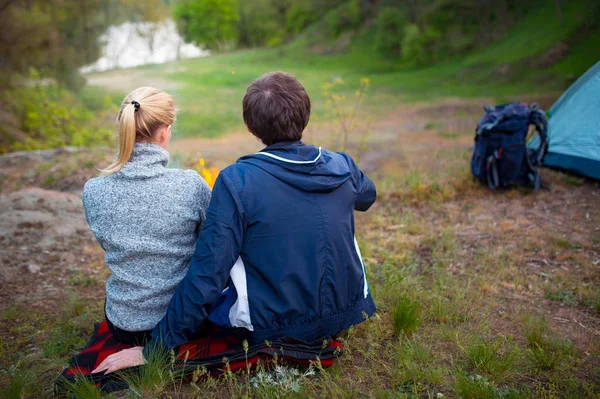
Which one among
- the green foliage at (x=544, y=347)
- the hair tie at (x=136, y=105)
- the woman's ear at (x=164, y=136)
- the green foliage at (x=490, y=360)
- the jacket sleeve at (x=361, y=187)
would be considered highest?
the hair tie at (x=136, y=105)

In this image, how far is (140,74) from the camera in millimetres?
16172

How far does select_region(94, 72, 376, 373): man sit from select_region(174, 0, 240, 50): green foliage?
18.7 m

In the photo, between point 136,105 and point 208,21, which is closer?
point 136,105

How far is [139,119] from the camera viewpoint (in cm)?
191

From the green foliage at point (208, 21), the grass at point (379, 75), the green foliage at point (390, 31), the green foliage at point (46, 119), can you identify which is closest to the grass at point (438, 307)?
the green foliage at point (46, 119)

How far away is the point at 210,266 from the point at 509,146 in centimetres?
383

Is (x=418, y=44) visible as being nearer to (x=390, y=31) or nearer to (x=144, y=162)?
(x=390, y=31)

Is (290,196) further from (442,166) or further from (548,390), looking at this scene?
(442,166)

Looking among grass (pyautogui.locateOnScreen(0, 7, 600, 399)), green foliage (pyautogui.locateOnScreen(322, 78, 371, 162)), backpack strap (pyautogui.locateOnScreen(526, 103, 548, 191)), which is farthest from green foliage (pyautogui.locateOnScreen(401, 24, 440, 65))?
backpack strap (pyautogui.locateOnScreen(526, 103, 548, 191))

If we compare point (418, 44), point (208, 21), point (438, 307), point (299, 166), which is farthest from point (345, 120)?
point (208, 21)

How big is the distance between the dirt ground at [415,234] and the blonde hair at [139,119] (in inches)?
55.4

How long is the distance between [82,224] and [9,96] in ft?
17.4

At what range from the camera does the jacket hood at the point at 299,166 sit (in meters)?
1.86

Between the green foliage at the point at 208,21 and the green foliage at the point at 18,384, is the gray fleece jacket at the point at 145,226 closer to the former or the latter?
the green foliage at the point at 18,384
